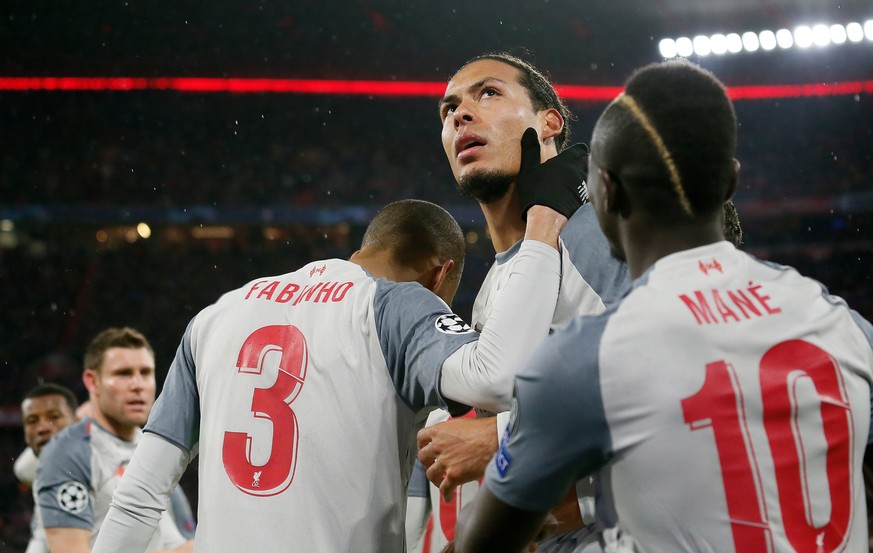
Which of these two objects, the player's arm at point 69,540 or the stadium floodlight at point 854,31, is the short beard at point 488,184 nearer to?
the player's arm at point 69,540

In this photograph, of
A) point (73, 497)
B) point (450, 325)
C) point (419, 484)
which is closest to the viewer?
point (450, 325)

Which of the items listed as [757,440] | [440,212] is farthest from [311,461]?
[757,440]

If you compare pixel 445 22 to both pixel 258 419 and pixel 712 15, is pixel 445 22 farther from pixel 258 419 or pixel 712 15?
pixel 258 419

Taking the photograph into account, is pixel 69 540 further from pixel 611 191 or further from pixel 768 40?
pixel 768 40

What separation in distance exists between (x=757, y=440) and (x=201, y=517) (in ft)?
4.61

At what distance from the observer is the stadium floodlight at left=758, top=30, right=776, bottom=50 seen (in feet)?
39.8

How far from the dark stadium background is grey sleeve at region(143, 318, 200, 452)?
35.3 feet

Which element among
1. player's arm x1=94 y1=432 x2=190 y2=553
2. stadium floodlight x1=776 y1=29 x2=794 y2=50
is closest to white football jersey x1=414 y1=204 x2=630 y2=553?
player's arm x1=94 y1=432 x2=190 y2=553

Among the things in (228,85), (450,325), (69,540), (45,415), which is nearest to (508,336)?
(450,325)

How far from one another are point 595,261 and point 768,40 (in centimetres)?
1144

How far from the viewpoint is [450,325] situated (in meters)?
1.93

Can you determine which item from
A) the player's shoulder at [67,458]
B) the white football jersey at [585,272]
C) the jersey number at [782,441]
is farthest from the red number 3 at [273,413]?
the player's shoulder at [67,458]

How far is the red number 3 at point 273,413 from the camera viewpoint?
203 cm

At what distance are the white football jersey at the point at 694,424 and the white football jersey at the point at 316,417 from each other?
73 cm
